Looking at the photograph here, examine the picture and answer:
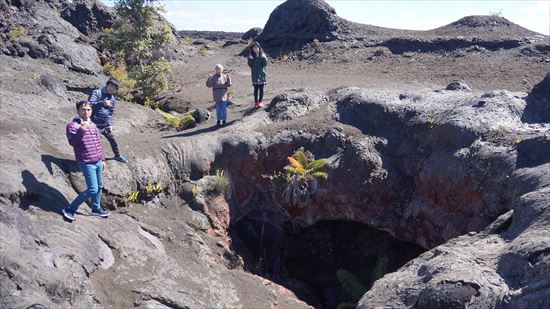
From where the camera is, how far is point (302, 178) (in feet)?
42.4

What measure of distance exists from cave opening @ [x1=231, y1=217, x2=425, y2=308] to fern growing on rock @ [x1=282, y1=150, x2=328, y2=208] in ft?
3.40

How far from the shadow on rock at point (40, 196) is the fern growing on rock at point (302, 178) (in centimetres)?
548

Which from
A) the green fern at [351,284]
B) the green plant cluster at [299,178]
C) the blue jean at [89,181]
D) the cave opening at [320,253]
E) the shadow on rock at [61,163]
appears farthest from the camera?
the cave opening at [320,253]

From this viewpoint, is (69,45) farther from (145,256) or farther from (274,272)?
(145,256)

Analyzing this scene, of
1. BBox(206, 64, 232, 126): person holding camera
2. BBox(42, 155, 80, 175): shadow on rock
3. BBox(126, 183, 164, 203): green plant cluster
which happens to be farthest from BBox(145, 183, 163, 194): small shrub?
BBox(206, 64, 232, 126): person holding camera

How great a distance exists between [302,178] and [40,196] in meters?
6.16

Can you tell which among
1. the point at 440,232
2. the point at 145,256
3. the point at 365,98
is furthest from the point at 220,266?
the point at 365,98

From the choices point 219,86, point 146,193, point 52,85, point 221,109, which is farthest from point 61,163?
point 52,85

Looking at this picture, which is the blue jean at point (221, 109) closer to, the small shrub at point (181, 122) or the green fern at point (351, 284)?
the small shrub at point (181, 122)

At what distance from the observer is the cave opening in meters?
13.3

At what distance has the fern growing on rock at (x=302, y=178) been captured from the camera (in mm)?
12910

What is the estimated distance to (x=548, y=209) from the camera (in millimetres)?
7910

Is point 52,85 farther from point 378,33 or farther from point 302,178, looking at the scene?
point 378,33

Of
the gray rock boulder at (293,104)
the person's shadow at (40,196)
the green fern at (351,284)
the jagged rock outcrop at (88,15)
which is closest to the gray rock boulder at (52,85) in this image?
the gray rock boulder at (293,104)
